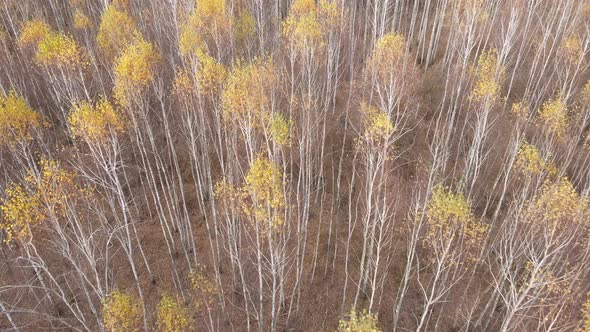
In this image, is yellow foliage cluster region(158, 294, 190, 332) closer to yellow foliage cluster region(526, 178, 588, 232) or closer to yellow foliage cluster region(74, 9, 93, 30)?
yellow foliage cluster region(526, 178, 588, 232)

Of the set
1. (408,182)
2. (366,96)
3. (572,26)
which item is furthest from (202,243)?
(572,26)

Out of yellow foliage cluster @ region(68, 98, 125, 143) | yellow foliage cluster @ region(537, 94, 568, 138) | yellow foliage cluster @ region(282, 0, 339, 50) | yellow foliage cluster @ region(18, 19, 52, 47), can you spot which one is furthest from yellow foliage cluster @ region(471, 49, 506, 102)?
yellow foliage cluster @ region(18, 19, 52, 47)

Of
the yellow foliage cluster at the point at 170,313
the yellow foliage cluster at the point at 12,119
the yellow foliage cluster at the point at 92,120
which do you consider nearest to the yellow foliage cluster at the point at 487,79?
the yellow foliage cluster at the point at 170,313

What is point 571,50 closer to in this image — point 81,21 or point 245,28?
point 245,28

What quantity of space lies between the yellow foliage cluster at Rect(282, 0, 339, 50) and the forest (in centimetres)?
21

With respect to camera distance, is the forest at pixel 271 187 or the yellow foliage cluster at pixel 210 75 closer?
the forest at pixel 271 187

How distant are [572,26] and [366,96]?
2045 centimetres

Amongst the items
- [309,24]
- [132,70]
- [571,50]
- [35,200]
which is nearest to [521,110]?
[571,50]

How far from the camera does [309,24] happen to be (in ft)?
103

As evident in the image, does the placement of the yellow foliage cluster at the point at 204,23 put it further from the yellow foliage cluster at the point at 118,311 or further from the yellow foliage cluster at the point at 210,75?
the yellow foliage cluster at the point at 118,311

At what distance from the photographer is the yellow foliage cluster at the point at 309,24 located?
30703mm

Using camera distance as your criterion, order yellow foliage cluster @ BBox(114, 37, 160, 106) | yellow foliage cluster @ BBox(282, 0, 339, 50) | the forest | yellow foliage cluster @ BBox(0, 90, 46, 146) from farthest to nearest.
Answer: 1. yellow foliage cluster @ BBox(282, 0, 339, 50)
2. yellow foliage cluster @ BBox(114, 37, 160, 106)
3. yellow foliage cluster @ BBox(0, 90, 46, 146)
4. the forest

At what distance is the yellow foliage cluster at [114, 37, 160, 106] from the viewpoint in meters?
26.3

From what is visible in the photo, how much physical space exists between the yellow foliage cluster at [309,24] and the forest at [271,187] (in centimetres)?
21
